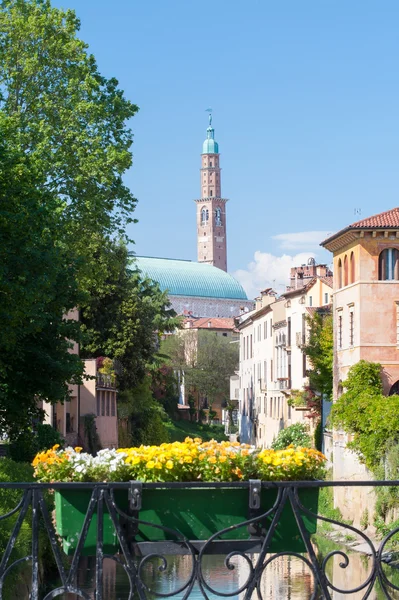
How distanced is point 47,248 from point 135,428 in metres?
36.9

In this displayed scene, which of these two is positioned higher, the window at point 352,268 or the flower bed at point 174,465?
the window at point 352,268

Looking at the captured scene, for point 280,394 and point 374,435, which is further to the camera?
point 280,394

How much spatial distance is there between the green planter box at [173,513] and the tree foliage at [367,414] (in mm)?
29406

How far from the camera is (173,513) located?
7062 millimetres

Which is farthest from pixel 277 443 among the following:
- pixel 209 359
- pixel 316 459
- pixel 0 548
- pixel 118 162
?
pixel 209 359

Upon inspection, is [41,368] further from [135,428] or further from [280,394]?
[280,394]

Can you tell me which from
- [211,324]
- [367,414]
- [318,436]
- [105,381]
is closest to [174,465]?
[367,414]

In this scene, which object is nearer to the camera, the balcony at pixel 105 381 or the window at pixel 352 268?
the window at pixel 352 268

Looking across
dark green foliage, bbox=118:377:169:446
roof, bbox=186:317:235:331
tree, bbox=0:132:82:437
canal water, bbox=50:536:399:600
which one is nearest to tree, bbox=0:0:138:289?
tree, bbox=0:132:82:437

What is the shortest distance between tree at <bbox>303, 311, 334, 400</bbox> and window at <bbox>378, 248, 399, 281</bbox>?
1040cm

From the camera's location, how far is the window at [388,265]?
4316 centimetres

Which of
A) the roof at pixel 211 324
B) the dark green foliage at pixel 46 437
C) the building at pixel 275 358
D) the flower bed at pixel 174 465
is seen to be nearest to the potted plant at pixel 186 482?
the flower bed at pixel 174 465

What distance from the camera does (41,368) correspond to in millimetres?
29141

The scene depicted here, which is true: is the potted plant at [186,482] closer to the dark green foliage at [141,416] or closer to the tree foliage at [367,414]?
the tree foliage at [367,414]
